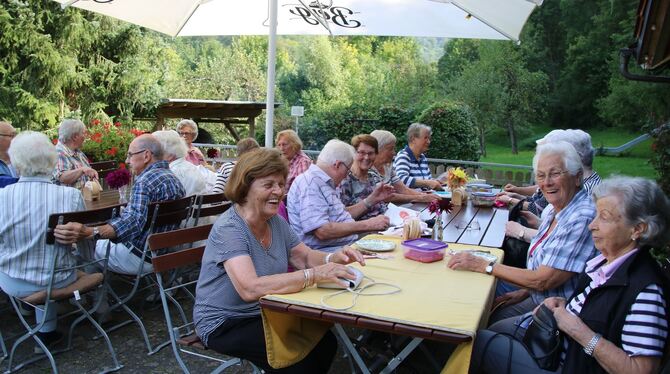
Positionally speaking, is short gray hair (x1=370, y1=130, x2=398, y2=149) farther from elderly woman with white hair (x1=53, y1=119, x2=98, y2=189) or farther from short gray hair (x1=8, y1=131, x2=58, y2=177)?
short gray hair (x1=8, y1=131, x2=58, y2=177)

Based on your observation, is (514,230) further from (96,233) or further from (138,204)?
(96,233)

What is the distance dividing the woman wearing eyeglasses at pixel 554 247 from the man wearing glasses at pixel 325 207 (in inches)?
41.5

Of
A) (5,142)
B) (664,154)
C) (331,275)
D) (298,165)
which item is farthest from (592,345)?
(5,142)

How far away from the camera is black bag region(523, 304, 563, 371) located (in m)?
2.13

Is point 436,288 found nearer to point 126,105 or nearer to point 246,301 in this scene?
point 246,301

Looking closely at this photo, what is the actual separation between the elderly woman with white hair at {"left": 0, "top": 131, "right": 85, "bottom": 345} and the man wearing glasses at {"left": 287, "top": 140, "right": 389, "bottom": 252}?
4.63 feet

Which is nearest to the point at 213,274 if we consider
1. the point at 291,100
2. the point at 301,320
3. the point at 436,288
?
the point at 301,320

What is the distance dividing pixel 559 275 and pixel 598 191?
0.53m

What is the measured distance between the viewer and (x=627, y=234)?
6.68 feet

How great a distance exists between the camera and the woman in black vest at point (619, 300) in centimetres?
184

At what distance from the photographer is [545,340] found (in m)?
2.16

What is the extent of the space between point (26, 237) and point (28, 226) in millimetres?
66

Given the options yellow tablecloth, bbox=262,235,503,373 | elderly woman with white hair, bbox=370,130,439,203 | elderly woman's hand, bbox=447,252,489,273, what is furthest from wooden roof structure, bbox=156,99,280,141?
yellow tablecloth, bbox=262,235,503,373

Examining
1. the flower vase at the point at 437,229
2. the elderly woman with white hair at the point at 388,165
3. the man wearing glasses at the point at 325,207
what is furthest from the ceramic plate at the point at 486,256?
the elderly woman with white hair at the point at 388,165
